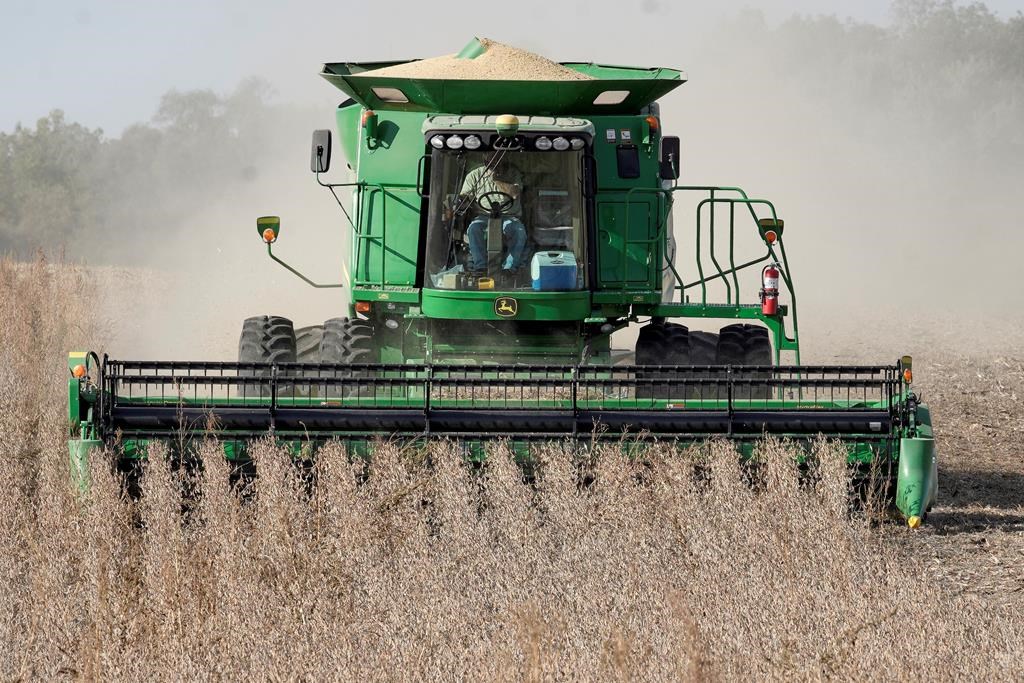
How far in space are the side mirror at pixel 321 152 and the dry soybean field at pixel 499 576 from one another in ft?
7.42

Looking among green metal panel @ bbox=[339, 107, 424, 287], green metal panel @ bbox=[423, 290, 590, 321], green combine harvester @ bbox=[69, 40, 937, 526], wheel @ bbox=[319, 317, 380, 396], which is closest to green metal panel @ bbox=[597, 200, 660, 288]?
green combine harvester @ bbox=[69, 40, 937, 526]

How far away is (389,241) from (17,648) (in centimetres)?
464

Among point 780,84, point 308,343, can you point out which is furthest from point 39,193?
point 308,343

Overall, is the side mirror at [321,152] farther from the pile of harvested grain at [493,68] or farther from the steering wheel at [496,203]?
the steering wheel at [496,203]

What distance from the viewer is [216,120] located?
50.1 meters

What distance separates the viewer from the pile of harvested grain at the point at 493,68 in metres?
9.34

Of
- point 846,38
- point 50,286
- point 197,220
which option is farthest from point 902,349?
point 846,38

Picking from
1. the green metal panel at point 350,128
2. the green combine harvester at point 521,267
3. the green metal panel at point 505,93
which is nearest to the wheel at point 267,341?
the green combine harvester at point 521,267

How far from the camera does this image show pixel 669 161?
9523 millimetres

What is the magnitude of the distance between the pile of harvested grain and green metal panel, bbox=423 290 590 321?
1.30 metres

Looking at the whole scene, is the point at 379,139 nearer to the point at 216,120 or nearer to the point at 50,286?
the point at 50,286

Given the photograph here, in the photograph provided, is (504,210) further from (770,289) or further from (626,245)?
(770,289)

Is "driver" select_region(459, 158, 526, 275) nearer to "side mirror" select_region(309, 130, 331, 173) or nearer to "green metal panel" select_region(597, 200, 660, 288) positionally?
"green metal panel" select_region(597, 200, 660, 288)

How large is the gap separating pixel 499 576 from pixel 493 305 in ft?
10.8
